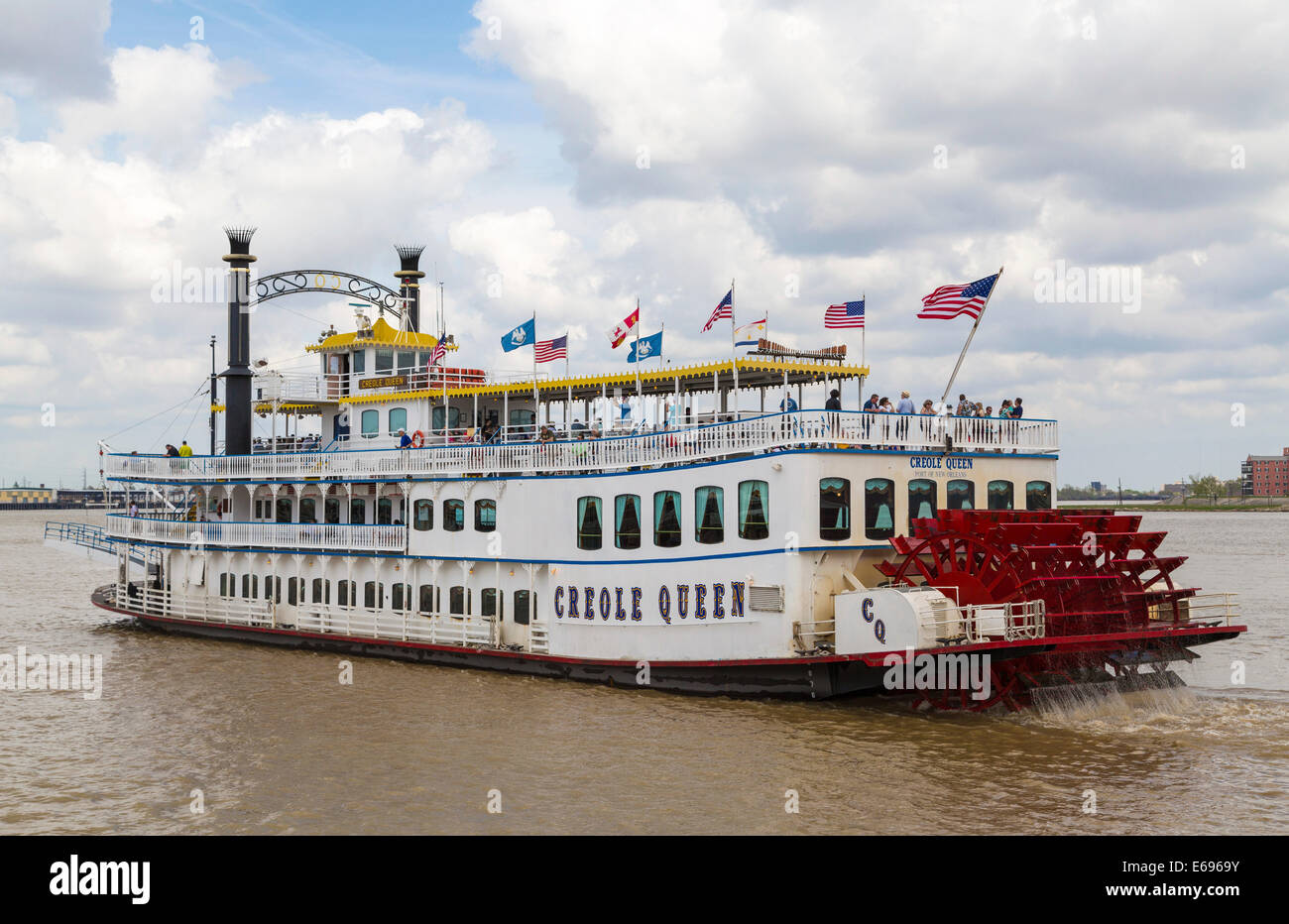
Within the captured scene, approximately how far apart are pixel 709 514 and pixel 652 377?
15.2ft

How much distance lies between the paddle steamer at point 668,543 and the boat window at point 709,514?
43 millimetres

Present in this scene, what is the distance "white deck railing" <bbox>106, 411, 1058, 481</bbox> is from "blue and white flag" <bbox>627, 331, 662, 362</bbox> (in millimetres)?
1784

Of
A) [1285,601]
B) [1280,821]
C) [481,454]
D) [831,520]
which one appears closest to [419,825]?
[831,520]

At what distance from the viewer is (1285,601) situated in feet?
125

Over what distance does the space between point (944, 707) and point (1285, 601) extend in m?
24.5

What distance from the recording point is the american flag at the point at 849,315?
71.8 ft

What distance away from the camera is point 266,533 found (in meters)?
28.6

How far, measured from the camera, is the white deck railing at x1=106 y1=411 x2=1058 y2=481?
65.1 feet

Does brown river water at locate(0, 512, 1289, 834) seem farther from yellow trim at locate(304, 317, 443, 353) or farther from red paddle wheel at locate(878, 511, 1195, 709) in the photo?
yellow trim at locate(304, 317, 443, 353)

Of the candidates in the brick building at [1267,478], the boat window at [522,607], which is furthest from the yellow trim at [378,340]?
the brick building at [1267,478]

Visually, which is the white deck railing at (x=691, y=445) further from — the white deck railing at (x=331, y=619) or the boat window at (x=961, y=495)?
the white deck railing at (x=331, y=619)

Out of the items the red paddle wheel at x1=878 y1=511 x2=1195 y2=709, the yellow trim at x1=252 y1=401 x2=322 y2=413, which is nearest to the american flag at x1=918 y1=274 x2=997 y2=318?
the red paddle wheel at x1=878 y1=511 x2=1195 y2=709

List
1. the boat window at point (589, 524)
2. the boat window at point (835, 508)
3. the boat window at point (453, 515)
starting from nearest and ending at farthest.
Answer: the boat window at point (835, 508), the boat window at point (589, 524), the boat window at point (453, 515)
